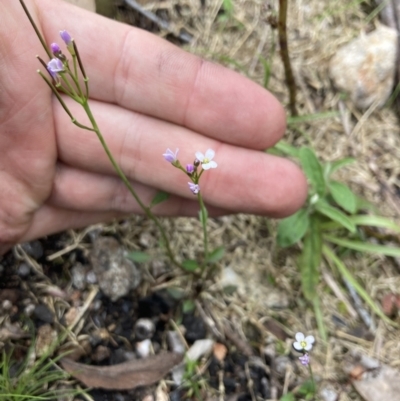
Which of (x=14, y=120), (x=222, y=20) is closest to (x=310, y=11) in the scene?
(x=222, y=20)

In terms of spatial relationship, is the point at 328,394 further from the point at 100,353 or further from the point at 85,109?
the point at 85,109

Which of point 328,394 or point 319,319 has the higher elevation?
point 319,319

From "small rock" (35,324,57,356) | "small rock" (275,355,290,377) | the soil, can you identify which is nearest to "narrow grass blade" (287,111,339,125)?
the soil

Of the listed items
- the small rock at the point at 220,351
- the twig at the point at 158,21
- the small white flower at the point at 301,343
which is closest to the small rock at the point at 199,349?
the small rock at the point at 220,351

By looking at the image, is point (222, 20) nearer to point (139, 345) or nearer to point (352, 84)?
point (352, 84)

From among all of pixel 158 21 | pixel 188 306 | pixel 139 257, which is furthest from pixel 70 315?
pixel 158 21

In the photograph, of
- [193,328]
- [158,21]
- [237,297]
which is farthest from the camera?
[158,21]

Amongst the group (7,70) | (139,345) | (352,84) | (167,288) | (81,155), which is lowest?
(139,345)

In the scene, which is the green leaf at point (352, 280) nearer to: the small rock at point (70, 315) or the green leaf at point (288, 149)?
the green leaf at point (288, 149)
